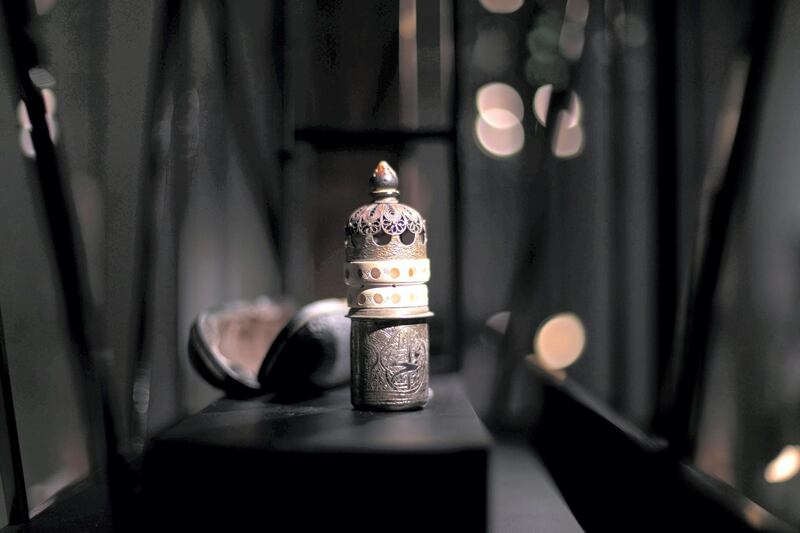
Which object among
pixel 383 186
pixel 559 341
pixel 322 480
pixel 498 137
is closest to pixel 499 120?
pixel 498 137

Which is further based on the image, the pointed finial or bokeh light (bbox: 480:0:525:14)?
bokeh light (bbox: 480:0:525:14)

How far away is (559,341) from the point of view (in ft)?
6.49

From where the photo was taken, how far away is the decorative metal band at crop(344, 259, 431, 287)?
99cm

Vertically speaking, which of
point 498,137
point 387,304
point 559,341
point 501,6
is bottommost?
point 559,341

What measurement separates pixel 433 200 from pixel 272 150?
44cm

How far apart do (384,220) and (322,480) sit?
34cm

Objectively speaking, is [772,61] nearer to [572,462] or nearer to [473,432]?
[473,432]

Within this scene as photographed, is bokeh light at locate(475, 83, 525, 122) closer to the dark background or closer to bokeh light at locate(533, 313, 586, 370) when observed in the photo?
the dark background

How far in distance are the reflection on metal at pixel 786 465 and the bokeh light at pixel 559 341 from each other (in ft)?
3.12

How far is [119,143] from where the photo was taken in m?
1.25

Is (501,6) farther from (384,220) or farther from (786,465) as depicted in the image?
(786,465)

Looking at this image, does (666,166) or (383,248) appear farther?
(383,248)

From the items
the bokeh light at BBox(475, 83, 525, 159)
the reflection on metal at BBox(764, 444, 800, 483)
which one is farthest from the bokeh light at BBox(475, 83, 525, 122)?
the reflection on metal at BBox(764, 444, 800, 483)

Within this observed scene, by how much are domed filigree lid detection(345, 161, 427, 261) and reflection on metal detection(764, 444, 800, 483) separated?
20.8 inches
